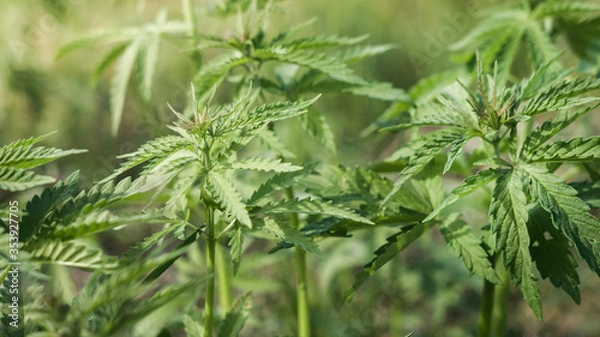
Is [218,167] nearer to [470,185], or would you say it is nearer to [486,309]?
[470,185]

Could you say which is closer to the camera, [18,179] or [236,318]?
[18,179]

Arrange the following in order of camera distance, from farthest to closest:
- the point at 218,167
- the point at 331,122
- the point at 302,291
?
the point at 331,122 → the point at 302,291 → the point at 218,167

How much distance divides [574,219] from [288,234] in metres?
0.37

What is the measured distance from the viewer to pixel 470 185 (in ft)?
2.75

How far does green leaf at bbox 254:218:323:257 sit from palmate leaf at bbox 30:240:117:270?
205mm

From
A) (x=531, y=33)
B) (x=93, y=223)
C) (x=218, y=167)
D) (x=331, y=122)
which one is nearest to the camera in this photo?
(x=93, y=223)

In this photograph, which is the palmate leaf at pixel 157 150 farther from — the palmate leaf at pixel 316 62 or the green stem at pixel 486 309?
the green stem at pixel 486 309

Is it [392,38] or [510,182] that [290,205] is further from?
[392,38]

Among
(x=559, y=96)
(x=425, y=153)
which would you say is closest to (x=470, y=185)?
(x=425, y=153)

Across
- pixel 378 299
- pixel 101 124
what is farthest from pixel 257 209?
pixel 101 124

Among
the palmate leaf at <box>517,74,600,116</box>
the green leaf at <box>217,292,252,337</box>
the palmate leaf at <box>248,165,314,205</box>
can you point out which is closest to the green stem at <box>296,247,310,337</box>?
the green leaf at <box>217,292,252,337</box>

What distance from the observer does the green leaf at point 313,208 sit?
816mm

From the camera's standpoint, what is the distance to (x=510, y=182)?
2.78ft

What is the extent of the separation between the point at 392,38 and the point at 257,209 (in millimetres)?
2404
